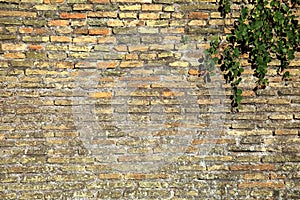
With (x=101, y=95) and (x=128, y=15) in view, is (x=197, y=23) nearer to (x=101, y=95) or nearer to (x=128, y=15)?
(x=128, y=15)

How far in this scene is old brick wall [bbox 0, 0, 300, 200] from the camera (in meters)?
3.46

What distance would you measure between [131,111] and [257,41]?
129cm

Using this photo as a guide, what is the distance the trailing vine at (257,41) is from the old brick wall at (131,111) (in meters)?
0.08

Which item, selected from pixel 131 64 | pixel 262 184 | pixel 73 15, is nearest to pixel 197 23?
pixel 131 64

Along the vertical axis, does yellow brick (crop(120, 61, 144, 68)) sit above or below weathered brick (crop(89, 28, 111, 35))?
below

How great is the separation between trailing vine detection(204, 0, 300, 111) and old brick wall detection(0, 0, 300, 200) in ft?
0.28

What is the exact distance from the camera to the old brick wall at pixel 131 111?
11.4 feet

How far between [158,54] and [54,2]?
3.35 feet

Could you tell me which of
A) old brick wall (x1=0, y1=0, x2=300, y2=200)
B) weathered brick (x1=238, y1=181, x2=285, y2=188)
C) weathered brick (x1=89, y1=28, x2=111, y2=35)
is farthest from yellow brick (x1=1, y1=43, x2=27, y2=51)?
weathered brick (x1=238, y1=181, x2=285, y2=188)

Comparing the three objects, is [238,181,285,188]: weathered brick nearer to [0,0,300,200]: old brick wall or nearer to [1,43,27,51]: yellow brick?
[0,0,300,200]: old brick wall

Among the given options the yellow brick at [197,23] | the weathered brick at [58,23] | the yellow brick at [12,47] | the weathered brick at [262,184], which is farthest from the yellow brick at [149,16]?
the weathered brick at [262,184]

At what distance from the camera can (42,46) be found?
136 inches

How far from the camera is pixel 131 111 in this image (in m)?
3.54

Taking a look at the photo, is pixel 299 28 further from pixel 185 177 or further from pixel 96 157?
pixel 96 157
